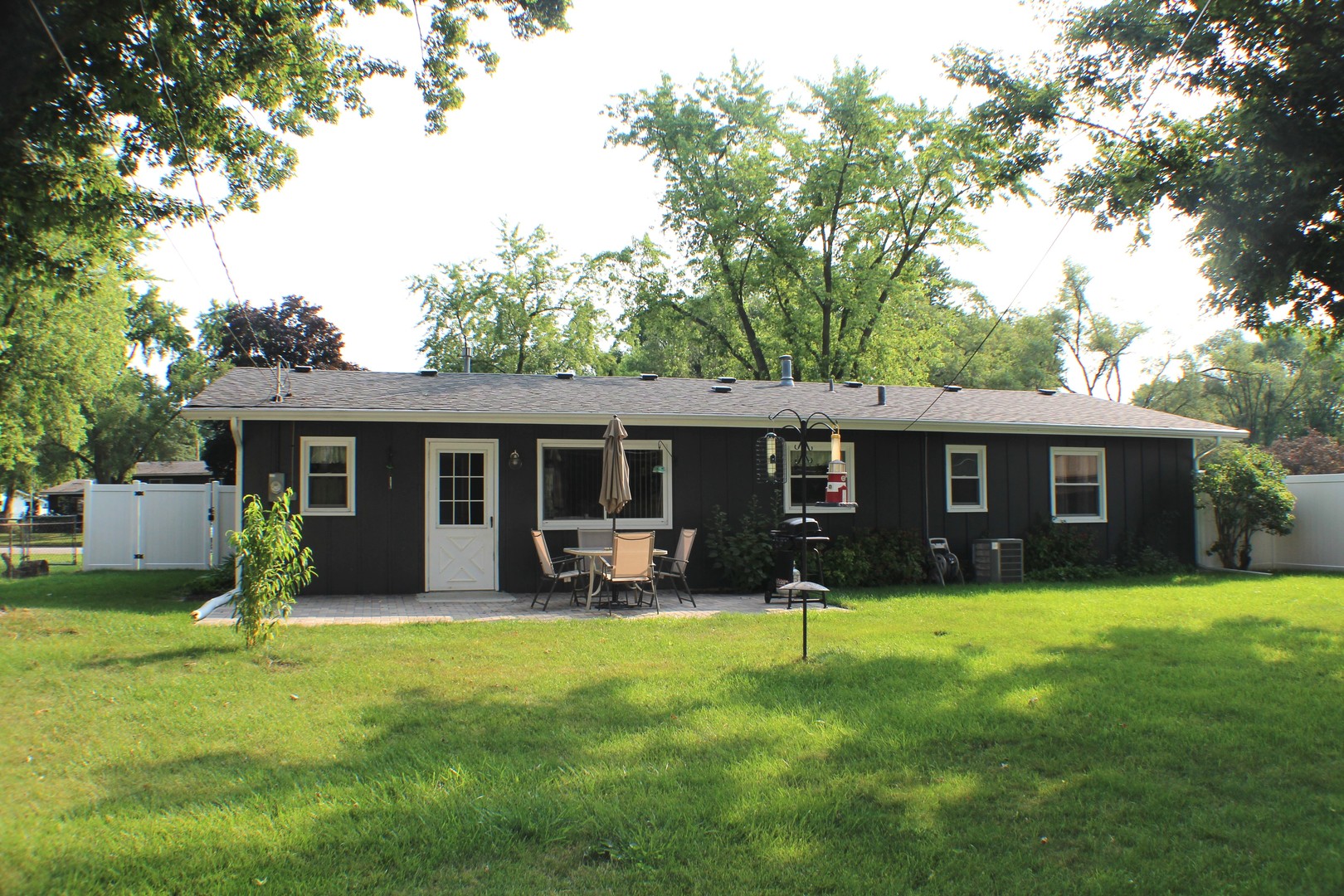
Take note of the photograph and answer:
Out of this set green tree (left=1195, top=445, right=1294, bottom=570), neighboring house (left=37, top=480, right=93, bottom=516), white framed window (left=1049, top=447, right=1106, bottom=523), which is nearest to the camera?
green tree (left=1195, top=445, right=1294, bottom=570)

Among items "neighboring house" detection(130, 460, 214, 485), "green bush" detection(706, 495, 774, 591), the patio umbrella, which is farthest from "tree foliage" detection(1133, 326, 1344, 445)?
"neighboring house" detection(130, 460, 214, 485)

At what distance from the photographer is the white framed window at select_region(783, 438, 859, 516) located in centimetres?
1280

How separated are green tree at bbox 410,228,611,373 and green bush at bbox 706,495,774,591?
69.9ft

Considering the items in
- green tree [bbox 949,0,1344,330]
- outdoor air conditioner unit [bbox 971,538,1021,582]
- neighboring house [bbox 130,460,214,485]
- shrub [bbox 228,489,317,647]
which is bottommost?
outdoor air conditioner unit [bbox 971,538,1021,582]

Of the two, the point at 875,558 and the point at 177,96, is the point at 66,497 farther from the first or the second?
the point at 875,558

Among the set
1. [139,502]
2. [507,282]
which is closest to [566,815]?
[139,502]

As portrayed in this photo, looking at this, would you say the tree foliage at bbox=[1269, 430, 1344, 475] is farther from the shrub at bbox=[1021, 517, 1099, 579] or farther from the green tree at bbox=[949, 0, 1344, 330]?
the green tree at bbox=[949, 0, 1344, 330]

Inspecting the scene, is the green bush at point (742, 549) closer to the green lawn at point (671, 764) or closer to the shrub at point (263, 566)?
the green lawn at point (671, 764)

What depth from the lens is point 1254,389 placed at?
135 ft

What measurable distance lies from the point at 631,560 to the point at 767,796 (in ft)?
19.5

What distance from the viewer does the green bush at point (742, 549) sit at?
11930 mm

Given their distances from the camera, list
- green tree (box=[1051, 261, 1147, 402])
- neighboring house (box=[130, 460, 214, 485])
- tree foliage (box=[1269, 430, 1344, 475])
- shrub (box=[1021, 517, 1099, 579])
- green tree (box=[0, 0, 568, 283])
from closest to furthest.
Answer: green tree (box=[0, 0, 568, 283]) < shrub (box=[1021, 517, 1099, 579]) < tree foliage (box=[1269, 430, 1344, 475]) < neighboring house (box=[130, 460, 214, 485]) < green tree (box=[1051, 261, 1147, 402])

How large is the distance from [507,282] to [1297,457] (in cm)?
2893

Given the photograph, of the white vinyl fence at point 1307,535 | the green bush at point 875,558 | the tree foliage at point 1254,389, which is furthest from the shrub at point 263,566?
the tree foliage at point 1254,389
